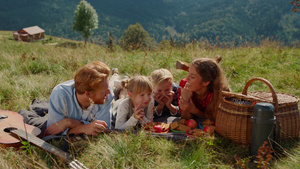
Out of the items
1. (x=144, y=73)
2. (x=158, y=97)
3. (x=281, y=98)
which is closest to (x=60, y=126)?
(x=158, y=97)

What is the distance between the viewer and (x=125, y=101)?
12.3 ft

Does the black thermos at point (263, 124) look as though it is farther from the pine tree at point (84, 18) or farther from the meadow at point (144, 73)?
the pine tree at point (84, 18)

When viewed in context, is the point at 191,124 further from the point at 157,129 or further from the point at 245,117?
the point at 245,117

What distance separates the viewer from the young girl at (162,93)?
409 cm

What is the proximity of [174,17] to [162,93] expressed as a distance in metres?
165

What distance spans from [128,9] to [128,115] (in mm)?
181887

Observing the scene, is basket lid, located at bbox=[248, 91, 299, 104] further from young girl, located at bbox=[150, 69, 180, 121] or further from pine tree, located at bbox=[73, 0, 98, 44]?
pine tree, located at bbox=[73, 0, 98, 44]

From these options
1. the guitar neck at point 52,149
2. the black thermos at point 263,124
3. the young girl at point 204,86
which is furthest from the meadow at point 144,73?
the young girl at point 204,86

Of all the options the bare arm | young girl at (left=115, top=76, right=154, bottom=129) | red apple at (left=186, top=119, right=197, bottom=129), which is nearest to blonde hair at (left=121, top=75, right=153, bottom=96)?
young girl at (left=115, top=76, right=154, bottom=129)

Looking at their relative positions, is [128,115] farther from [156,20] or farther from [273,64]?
[156,20]

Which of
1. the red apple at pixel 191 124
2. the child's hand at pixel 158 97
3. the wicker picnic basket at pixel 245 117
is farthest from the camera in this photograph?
the child's hand at pixel 158 97

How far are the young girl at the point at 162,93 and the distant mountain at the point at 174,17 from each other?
56.2 meters

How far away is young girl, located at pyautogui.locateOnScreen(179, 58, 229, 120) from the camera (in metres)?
3.73

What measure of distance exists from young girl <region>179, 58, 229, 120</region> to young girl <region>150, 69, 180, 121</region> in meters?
0.36
